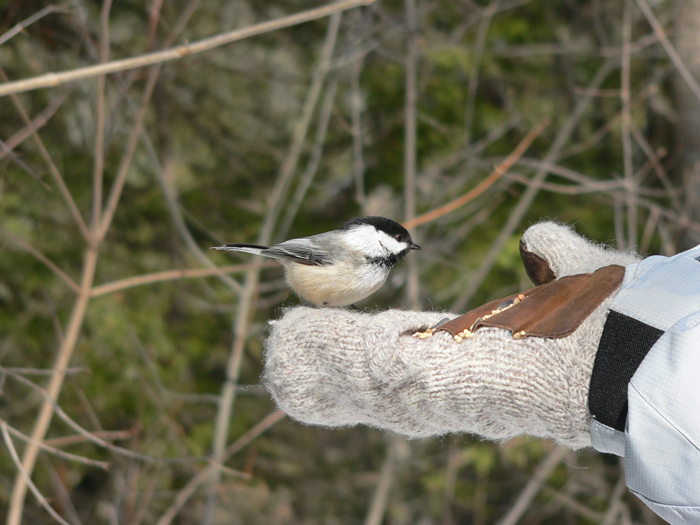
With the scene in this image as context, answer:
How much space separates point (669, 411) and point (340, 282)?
3.53 ft

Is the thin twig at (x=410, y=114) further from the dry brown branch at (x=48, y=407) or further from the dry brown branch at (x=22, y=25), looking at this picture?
the dry brown branch at (x=22, y=25)

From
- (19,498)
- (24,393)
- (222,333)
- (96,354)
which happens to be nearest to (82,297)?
(19,498)

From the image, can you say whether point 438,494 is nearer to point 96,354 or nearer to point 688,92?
point 96,354

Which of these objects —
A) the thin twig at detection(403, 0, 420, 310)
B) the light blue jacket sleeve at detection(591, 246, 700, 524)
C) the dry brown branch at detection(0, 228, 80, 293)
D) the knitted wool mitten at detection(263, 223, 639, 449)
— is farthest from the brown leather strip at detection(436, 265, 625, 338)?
the thin twig at detection(403, 0, 420, 310)

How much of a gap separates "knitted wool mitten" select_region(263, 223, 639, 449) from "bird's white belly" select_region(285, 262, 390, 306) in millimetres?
383

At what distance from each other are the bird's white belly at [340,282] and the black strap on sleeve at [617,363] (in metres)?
0.86

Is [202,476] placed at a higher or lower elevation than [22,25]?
lower

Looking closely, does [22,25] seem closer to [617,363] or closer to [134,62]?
[134,62]

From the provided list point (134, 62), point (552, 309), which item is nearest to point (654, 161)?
point (552, 309)

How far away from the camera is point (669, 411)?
3.64 ft

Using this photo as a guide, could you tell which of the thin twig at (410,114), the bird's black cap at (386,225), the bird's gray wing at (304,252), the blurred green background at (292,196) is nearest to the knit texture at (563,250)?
the bird's black cap at (386,225)

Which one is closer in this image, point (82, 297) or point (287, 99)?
point (82, 297)

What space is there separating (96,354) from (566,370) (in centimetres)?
272

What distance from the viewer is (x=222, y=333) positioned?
3.73m
